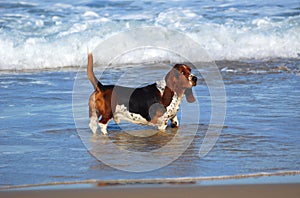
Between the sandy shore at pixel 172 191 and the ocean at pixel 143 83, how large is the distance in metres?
0.25

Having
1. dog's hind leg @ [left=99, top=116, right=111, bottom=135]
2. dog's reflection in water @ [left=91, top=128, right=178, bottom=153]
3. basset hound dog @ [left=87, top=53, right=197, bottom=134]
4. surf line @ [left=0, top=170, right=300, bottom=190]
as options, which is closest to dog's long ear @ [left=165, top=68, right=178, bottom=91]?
basset hound dog @ [left=87, top=53, right=197, bottom=134]

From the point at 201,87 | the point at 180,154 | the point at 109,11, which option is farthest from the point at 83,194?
the point at 109,11

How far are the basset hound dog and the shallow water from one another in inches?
7.0

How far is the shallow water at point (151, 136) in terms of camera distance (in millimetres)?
4867

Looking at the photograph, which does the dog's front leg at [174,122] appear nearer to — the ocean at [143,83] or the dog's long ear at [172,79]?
the ocean at [143,83]

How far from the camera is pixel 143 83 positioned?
8.50 metres

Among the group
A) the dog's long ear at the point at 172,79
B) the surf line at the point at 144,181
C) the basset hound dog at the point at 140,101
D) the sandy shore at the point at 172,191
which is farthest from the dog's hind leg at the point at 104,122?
the sandy shore at the point at 172,191

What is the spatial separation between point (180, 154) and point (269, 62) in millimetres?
5675

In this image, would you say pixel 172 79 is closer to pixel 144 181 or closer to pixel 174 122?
pixel 174 122

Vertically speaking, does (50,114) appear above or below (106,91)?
below

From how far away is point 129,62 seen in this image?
11.1 meters

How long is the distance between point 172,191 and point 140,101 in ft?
6.60

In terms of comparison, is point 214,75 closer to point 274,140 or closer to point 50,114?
point 50,114

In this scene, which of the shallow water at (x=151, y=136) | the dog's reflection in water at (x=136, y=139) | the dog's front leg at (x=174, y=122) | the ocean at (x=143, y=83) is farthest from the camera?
the dog's front leg at (x=174, y=122)
